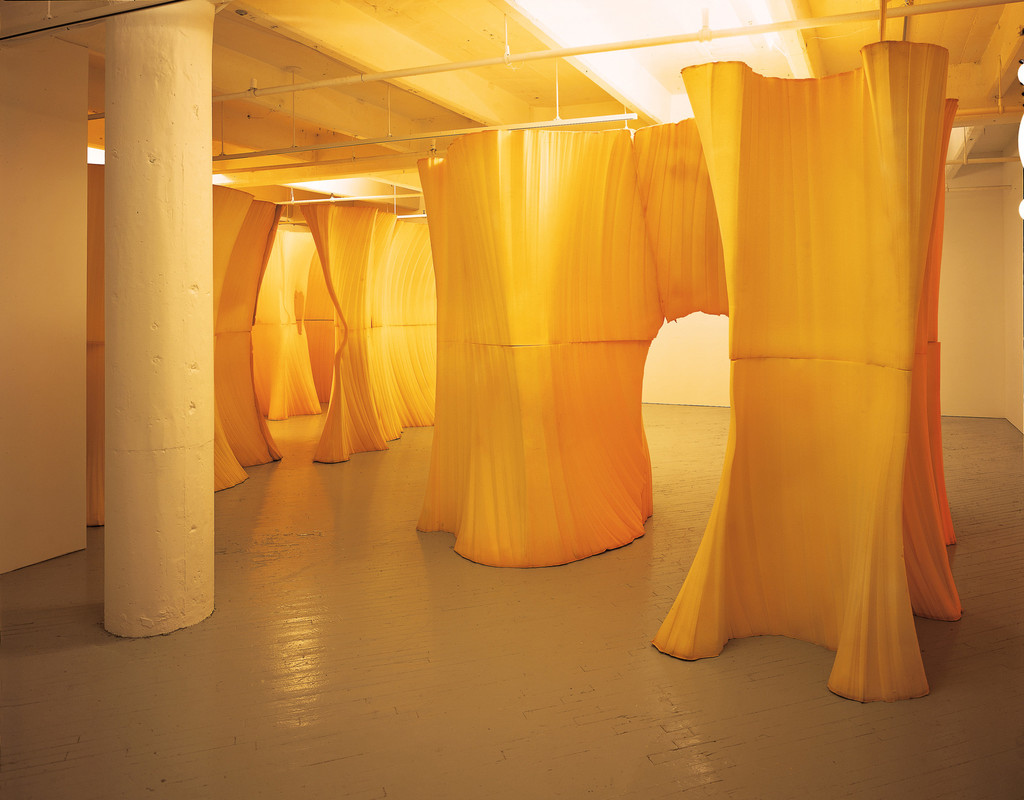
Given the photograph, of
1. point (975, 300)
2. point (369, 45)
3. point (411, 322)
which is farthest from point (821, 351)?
point (975, 300)

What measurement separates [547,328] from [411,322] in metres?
5.96

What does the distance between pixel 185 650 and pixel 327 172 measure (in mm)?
7340

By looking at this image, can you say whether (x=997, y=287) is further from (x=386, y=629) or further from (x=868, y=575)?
(x=386, y=629)

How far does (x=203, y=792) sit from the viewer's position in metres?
2.44

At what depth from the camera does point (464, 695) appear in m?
3.05

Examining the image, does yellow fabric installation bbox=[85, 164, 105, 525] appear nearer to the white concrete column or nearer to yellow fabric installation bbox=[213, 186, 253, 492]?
yellow fabric installation bbox=[213, 186, 253, 492]

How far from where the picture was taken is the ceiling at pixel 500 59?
555 centimetres

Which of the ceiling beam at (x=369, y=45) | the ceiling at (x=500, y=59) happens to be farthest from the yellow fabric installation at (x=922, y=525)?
the ceiling beam at (x=369, y=45)

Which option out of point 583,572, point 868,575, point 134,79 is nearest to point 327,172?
point 134,79

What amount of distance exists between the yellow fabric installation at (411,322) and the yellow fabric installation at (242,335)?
99.7 inches

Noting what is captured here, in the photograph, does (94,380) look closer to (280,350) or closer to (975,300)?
(280,350)

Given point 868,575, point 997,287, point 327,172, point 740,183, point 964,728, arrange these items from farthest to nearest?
point 997,287, point 327,172, point 740,183, point 868,575, point 964,728

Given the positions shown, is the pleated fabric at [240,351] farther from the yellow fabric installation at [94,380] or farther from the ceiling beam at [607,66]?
the ceiling beam at [607,66]

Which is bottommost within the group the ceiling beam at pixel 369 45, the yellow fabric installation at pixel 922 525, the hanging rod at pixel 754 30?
the yellow fabric installation at pixel 922 525
